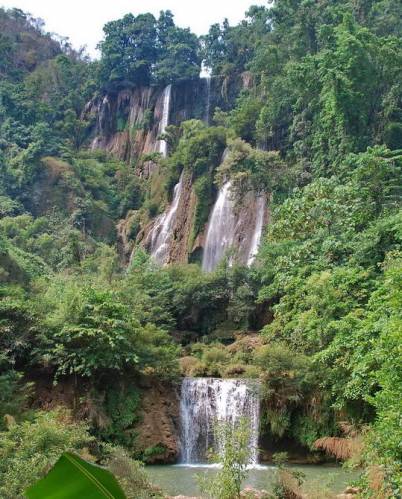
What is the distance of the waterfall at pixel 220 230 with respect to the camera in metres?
28.4

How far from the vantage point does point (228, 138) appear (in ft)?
98.4

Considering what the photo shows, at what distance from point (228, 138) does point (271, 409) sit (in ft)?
57.0

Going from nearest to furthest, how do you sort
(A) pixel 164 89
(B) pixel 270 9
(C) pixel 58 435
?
(C) pixel 58 435 < (B) pixel 270 9 < (A) pixel 164 89

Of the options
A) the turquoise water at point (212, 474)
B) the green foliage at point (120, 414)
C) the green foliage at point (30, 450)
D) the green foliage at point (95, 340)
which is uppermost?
the green foliage at point (95, 340)

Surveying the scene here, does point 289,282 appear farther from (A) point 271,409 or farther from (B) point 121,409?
(B) point 121,409

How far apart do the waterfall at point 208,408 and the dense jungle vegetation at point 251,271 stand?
452mm

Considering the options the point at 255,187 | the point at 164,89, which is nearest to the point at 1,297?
the point at 255,187

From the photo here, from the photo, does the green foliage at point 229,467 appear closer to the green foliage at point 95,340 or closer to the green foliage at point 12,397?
the green foliage at point 12,397

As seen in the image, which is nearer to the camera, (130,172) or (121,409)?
(121,409)

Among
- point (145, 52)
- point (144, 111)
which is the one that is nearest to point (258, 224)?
point (144, 111)

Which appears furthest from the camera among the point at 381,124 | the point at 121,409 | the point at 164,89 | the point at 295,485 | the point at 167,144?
the point at 164,89

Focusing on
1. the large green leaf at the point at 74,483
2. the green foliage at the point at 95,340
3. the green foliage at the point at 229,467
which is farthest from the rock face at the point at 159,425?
the large green leaf at the point at 74,483

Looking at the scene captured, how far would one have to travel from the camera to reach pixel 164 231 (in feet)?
103

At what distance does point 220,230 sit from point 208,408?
1354 cm
